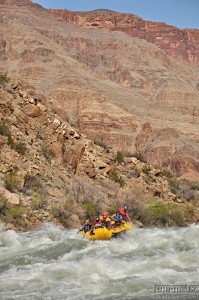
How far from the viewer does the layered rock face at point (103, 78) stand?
82.9 meters

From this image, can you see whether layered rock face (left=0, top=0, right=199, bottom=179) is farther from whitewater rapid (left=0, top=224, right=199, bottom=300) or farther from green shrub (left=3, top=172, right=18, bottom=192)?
whitewater rapid (left=0, top=224, right=199, bottom=300)

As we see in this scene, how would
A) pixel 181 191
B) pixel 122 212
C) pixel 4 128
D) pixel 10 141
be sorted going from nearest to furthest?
1. pixel 122 212
2. pixel 10 141
3. pixel 4 128
4. pixel 181 191

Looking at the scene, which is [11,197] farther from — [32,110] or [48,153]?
[32,110]

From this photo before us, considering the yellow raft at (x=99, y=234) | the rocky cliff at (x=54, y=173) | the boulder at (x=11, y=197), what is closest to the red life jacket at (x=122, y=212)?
the rocky cliff at (x=54, y=173)

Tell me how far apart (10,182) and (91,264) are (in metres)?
7.65

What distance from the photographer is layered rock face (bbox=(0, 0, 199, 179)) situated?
8288cm

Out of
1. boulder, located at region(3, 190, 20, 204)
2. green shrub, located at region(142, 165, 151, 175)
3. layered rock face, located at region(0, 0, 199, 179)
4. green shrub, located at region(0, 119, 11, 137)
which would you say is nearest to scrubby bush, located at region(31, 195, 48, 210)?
boulder, located at region(3, 190, 20, 204)

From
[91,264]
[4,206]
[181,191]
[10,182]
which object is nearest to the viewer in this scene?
[91,264]

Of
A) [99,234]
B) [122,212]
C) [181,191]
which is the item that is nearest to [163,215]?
[122,212]

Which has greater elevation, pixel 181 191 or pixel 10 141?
pixel 10 141

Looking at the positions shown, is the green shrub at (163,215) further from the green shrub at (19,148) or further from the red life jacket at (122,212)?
the green shrub at (19,148)

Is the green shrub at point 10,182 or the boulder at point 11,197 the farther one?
the green shrub at point 10,182

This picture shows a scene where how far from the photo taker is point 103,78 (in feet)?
357

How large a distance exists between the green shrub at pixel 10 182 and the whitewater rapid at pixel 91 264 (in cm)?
277
